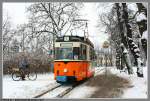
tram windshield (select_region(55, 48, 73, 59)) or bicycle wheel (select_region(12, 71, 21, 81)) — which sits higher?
tram windshield (select_region(55, 48, 73, 59))

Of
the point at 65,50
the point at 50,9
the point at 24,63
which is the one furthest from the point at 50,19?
the point at 65,50

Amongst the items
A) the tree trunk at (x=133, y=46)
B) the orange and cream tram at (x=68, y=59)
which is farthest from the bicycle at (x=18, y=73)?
the tree trunk at (x=133, y=46)

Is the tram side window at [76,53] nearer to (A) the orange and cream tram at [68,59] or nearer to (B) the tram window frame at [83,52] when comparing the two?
(A) the orange and cream tram at [68,59]

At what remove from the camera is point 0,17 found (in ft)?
60.8

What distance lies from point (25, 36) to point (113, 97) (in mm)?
12993

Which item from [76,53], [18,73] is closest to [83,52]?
[76,53]

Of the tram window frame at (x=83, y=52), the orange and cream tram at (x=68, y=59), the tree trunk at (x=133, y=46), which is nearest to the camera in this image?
the orange and cream tram at (x=68, y=59)

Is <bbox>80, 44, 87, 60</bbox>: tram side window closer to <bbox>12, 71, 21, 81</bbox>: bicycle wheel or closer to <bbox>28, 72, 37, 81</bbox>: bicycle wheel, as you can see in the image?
<bbox>28, 72, 37, 81</bbox>: bicycle wheel

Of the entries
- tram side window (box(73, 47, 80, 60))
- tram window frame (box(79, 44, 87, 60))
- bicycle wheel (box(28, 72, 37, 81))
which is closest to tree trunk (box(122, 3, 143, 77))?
tram window frame (box(79, 44, 87, 60))

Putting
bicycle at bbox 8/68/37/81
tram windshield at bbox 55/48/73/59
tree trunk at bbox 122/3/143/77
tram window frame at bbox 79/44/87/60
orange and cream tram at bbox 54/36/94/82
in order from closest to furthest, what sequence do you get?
orange and cream tram at bbox 54/36/94/82 < tram windshield at bbox 55/48/73/59 < tram window frame at bbox 79/44/87/60 < bicycle at bbox 8/68/37/81 < tree trunk at bbox 122/3/143/77

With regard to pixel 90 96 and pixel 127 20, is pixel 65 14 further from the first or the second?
pixel 90 96

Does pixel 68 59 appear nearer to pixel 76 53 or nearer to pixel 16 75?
pixel 76 53

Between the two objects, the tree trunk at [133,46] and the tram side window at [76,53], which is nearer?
the tram side window at [76,53]

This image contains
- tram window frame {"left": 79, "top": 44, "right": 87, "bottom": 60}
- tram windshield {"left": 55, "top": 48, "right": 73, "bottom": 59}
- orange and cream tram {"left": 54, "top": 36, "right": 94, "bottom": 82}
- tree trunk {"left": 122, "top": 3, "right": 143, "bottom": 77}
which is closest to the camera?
orange and cream tram {"left": 54, "top": 36, "right": 94, "bottom": 82}
